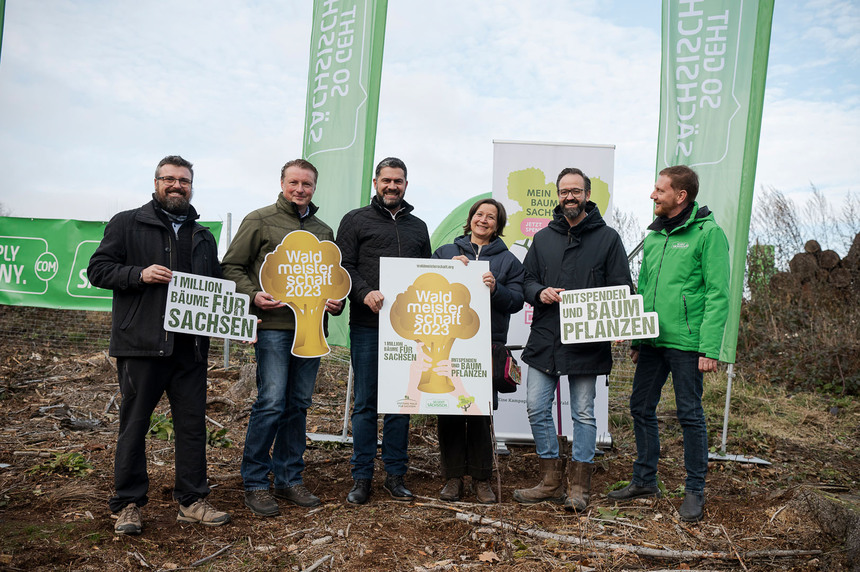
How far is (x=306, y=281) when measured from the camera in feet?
12.5

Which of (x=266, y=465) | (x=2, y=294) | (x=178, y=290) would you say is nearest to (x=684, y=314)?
(x=266, y=465)

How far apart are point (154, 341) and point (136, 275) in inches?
14.4

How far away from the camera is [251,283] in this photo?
149 inches

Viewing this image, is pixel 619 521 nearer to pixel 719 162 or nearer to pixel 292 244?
pixel 292 244

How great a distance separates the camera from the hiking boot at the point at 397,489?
157 inches

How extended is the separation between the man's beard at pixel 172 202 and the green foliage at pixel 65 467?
2248mm

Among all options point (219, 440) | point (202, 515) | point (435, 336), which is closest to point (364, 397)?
point (435, 336)

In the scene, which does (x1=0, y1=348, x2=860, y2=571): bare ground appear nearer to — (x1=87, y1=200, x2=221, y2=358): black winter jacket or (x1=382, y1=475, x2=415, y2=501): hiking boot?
(x1=382, y1=475, x2=415, y2=501): hiking boot

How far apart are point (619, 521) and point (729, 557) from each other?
632 mm

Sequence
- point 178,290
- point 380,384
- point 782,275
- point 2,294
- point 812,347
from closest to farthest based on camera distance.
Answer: point 178,290 < point 380,384 < point 2,294 < point 812,347 < point 782,275

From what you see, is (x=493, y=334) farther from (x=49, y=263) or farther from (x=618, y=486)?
(x=49, y=263)

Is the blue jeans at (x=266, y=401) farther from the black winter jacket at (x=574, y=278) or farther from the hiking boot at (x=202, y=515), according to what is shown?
the black winter jacket at (x=574, y=278)

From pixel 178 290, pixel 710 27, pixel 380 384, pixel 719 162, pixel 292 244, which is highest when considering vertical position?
pixel 710 27

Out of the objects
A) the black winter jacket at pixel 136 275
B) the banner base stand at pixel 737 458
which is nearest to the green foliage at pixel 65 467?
the black winter jacket at pixel 136 275
